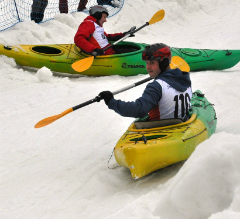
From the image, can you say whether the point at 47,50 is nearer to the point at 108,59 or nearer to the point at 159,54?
the point at 108,59

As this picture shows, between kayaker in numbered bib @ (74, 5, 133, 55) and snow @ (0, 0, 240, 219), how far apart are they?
53 cm

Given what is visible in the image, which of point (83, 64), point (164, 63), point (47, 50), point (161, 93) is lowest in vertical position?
point (47, 50)

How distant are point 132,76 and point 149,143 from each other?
11.0 feet

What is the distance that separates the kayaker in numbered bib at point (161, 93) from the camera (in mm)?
2543

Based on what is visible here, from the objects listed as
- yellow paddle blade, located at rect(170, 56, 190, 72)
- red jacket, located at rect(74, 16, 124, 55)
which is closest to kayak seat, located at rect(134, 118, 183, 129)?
yellow paddle blade, located at rect(170, 56, 190, 72)

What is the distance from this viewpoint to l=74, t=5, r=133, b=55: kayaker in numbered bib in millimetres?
5418

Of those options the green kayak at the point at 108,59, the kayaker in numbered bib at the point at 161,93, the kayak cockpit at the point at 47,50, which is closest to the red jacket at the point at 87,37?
the green kayak at the point at 108,59

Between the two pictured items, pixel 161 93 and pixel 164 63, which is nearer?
pixel 161 93

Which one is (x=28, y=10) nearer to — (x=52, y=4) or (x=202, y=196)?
(x=52, y=4)

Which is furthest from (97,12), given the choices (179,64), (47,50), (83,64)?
(179,64)

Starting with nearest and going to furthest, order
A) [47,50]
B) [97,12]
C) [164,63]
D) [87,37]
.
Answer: [164,63] → [87,37] → [97,12] → [47,50]

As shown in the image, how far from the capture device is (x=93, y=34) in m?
5.63

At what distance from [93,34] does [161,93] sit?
10.8ft

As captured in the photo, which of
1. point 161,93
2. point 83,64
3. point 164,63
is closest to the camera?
point 161,93
